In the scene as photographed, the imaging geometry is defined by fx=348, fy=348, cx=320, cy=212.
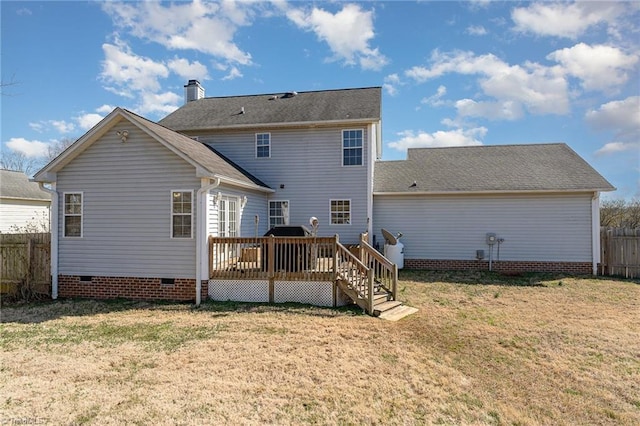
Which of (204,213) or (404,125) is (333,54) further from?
(204,213)

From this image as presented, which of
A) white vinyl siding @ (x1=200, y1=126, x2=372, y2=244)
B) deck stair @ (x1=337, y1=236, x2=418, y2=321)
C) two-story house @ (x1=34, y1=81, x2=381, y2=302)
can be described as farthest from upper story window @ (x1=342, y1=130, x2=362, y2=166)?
deck stair @ (x1=337, y1=236, x2=418, y2=321)

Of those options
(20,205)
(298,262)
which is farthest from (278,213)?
(20,205)

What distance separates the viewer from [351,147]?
13.9 meters

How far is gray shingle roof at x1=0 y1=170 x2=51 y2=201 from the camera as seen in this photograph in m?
20.3

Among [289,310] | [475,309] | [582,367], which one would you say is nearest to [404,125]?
[475,309]

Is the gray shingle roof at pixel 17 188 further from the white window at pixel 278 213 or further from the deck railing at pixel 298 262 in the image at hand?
the deck railing at pixel 298 262

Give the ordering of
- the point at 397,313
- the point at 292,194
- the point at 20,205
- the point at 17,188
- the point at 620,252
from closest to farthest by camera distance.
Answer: the point at 397,313, the point at 620,252, the point at 292,194, the point at 20,205, the point at 17,188

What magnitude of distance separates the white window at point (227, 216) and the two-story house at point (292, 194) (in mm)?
57

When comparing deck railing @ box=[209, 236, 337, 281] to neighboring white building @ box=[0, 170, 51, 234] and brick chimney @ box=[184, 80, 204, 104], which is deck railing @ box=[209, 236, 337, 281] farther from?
neighboring white building @ box=[0, 170, 51, 234]

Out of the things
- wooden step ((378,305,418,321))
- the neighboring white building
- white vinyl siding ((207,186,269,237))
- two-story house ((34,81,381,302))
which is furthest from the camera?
the neighboring white building

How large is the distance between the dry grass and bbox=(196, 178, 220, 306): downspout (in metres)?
0.76

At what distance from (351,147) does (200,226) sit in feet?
23.4

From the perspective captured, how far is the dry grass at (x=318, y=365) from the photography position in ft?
13.1

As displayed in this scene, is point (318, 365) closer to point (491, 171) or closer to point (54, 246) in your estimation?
point (54, 246)
